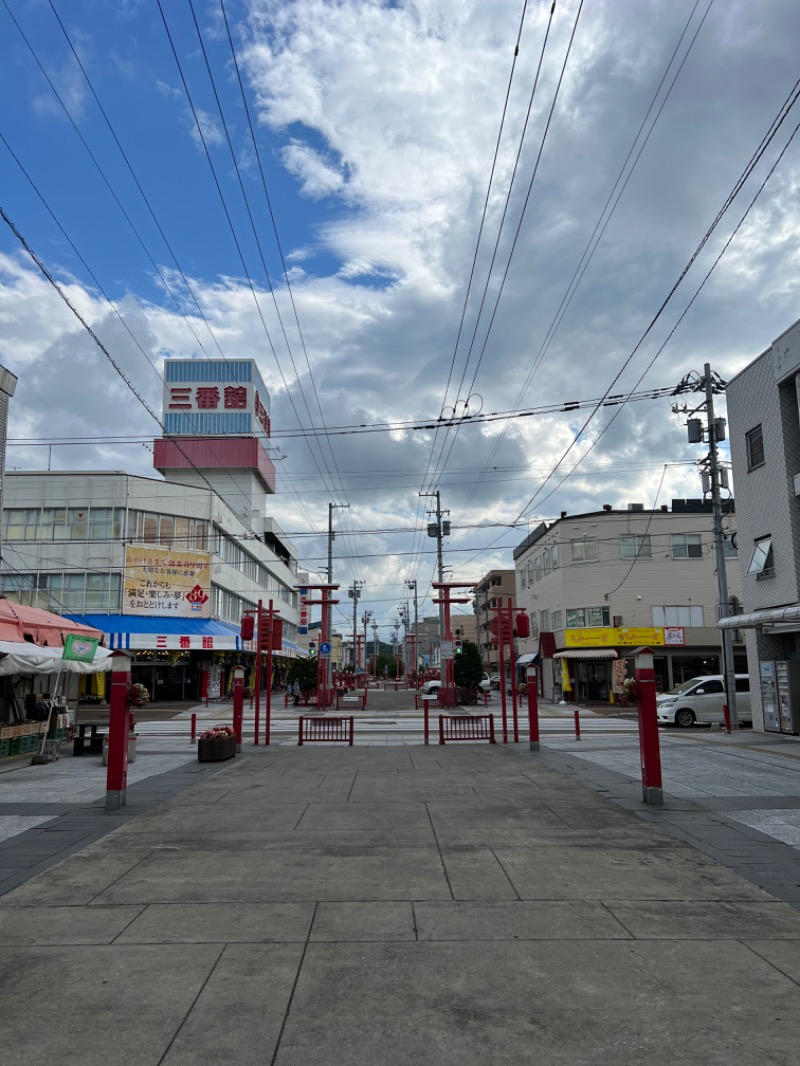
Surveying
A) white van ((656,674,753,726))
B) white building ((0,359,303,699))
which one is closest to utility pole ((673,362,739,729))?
white van ((656,674,753,726))

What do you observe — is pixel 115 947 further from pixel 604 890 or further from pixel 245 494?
pixel 245 494

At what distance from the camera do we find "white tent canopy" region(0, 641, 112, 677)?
53.1ft

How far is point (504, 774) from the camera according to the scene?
15.3 metres

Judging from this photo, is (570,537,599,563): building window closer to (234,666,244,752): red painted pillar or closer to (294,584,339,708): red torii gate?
(294,584,339,708): red torii gate

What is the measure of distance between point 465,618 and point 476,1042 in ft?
536

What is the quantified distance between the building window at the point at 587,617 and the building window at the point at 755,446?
25.8 metres

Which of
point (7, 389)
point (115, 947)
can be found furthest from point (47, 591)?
point (115, 947)

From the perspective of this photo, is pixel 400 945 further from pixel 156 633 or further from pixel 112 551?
pixel 112 551

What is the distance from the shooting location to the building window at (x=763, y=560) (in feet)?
81.1

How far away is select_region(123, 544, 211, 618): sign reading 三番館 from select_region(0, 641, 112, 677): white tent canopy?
96.5 feet

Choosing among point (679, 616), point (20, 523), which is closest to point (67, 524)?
point (20, 523)

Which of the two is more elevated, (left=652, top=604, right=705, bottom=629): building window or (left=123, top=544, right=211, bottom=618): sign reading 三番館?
(left=123, top=544, right=211, bottom=618): sign reading 三番館

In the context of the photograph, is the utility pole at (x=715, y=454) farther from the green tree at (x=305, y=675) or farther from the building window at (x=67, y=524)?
the building window at (x=67, y=524)

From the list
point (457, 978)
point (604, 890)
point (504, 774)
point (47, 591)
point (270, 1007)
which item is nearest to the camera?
point (270, 1007)
